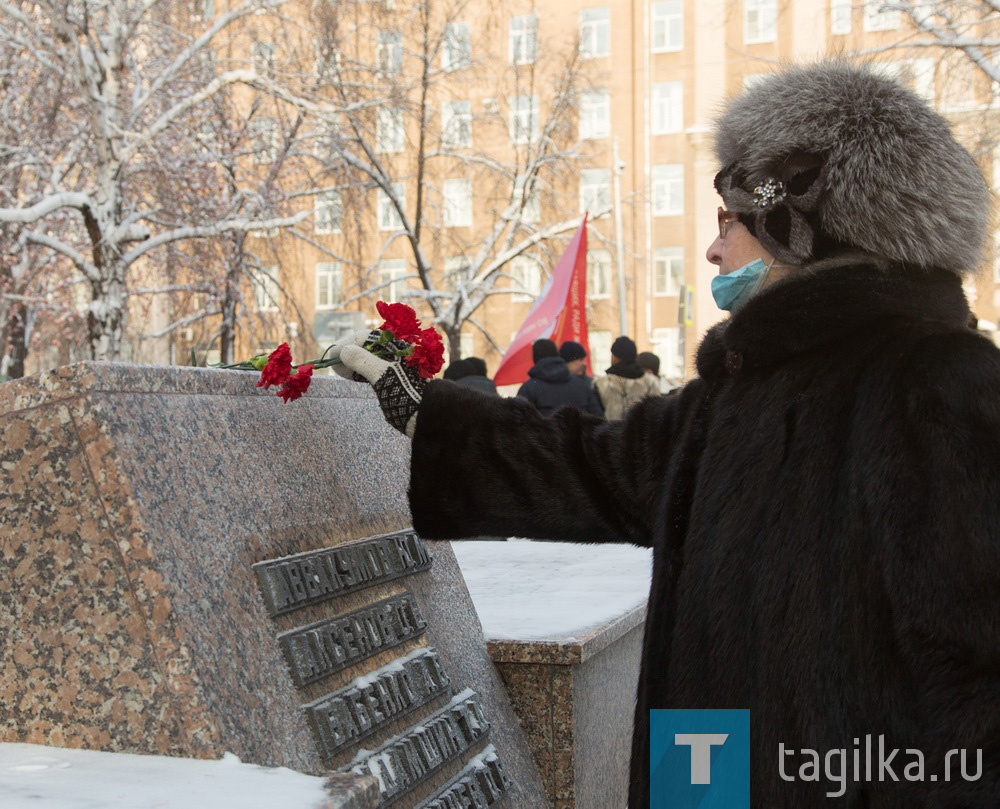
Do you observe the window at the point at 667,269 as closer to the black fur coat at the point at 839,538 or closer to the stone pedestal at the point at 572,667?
the stone pedestal at the point at 572,667

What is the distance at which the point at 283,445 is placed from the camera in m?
2.32

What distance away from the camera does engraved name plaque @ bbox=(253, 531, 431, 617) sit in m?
2.07

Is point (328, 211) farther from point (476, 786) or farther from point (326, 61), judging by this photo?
point (476, 786)

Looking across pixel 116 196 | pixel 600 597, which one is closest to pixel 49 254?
pixel 116 196

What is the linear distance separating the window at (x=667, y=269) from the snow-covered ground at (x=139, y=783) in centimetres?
2958

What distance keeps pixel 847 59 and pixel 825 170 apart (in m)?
0.44

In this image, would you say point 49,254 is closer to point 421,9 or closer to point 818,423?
point 421,9

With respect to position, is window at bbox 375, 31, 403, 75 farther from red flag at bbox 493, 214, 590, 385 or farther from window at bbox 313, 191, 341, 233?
red flag at bbox 493, 214, 590, 385

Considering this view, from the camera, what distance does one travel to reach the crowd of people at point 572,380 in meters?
8.45

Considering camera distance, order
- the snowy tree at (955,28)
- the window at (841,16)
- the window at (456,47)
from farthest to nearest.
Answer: the window at (456,47) < the window at (841,16) < the snowy tree at (955,28)

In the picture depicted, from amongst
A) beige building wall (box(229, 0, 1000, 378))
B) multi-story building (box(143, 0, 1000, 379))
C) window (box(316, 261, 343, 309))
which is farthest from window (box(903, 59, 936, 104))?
window (box(316, 261, 343, 309))

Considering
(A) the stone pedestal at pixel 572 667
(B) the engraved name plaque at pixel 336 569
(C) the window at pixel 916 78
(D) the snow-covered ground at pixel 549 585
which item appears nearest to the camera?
(B) the engraved name plaque at pixel 336 569

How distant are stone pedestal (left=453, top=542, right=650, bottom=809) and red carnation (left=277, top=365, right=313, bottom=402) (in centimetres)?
84

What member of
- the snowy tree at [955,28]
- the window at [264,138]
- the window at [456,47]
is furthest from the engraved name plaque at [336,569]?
the window at [456,47]
